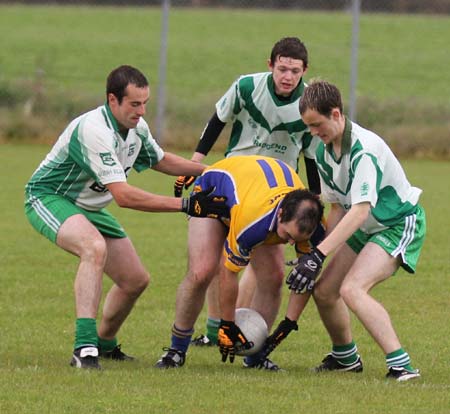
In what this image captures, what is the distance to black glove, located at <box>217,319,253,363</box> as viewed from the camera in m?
7.46

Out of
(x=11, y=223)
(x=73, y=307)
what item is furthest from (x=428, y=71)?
(x=73, y=307)

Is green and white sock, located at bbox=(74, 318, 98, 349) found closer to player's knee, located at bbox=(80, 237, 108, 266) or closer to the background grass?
player's knee, located at bbox=(80, 237, 108, 266)

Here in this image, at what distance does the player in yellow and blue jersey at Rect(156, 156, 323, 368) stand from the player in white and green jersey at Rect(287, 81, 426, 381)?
0.23 metres

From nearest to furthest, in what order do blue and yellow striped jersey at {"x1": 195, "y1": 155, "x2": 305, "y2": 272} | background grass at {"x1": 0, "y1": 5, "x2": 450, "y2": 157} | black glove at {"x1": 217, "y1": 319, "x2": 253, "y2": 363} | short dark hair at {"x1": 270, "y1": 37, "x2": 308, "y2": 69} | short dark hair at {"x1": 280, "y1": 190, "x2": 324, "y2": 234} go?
short dark hair at {"x1": 280, "y1": 190, "x2": 324, "y2": 234} < blue and yellow striped jersey at {"x1": 195, "y1": 155, "x2": 305, "y2": 272} < black glove at {"x1": 217, "y1": 319, "x2": 253, "y2": 363} < short dark hair at {"x1": 270, "y1": 37, "x2": 308, "y2": 69} < background grass at {"x1": 0, "y1": 5, "x2": 450, "y2": 157}

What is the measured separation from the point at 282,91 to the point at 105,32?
28.6m

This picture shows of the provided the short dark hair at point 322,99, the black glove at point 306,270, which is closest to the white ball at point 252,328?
the black glove at point 306,270

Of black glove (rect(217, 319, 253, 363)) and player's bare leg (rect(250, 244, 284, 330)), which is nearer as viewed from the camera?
black glove (rect(217, 319, 253, 363))

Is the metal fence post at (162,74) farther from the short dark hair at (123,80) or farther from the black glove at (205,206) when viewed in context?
the black glove at (205,206)

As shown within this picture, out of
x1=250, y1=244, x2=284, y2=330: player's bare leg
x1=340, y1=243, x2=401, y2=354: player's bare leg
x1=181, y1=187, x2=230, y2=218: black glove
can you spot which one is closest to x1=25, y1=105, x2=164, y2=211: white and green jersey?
x1=181, y1=187, x2=230, y2=218: black glove

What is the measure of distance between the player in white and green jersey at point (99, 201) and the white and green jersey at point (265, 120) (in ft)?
3.65

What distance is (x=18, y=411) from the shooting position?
6176mm

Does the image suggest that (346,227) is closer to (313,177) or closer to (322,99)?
(322,99)

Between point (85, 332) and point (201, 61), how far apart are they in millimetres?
25884

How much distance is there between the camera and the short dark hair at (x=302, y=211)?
693cm
